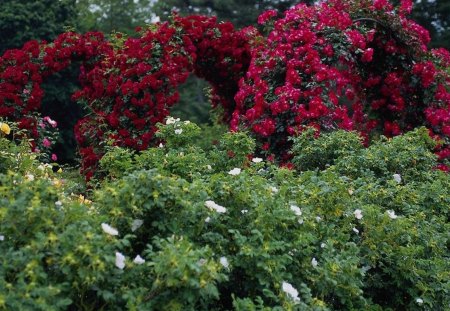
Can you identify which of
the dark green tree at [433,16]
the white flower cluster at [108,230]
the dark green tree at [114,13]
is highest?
the white flower cluster at [108,230]

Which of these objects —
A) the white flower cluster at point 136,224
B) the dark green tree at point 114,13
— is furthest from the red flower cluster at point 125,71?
the dark green tree at point 114,13

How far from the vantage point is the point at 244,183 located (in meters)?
2.39

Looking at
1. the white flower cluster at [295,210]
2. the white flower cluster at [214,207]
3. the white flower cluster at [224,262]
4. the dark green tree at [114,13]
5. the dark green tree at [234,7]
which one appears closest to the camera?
the white flower cluster at [224,262]

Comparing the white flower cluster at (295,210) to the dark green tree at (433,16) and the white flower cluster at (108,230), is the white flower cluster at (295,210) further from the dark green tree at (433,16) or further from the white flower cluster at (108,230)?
the dark green tree at (433,16)

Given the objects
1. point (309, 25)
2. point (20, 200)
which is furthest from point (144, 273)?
point (309, 25)

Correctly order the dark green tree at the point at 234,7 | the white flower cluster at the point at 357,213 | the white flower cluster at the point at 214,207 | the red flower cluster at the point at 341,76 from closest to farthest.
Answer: the white flower cluster at the point at 214,207 < the white flower cluster at the point at 357,213 < the red flower cluster at the point at 341,76 < the dark green tree at the point at 234,7

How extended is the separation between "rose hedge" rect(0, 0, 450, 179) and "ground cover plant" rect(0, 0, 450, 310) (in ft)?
0.06

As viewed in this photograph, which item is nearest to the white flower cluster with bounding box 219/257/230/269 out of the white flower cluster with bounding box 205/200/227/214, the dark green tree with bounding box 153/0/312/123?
the white flower cluster with bounding box 205/200/227/214

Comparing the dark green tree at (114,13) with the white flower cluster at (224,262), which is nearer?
the white flower cluster at (224,262)

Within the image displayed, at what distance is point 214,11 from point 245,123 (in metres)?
14.4

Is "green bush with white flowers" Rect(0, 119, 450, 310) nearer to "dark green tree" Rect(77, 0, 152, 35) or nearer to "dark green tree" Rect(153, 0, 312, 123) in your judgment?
"dark green tree" Rect(153, 0, 312, 123)

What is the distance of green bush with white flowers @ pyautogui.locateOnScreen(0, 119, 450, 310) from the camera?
180cm

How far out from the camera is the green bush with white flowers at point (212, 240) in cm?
180

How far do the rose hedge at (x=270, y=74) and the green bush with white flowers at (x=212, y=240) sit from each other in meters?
1.95
